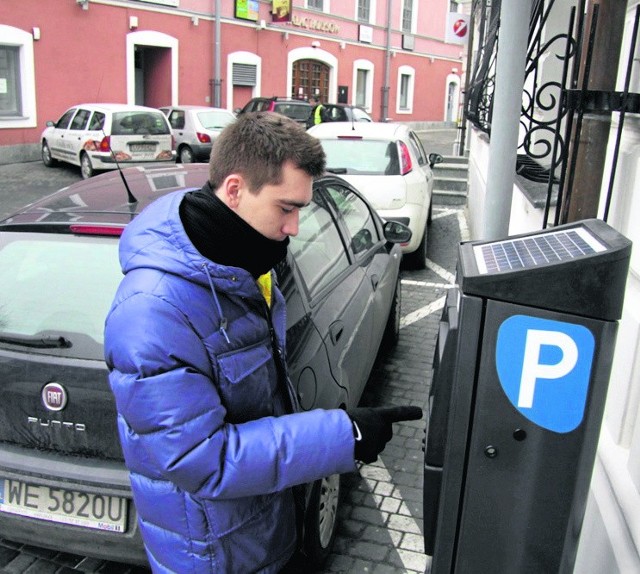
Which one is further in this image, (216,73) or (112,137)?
(216,73)

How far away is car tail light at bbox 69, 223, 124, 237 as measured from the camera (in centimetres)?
282

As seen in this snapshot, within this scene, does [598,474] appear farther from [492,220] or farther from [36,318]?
→ [36,318]


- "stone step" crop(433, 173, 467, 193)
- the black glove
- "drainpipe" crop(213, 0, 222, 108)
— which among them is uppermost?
"drainpipe" crop(213, 0, 222, 108)

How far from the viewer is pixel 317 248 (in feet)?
11.8

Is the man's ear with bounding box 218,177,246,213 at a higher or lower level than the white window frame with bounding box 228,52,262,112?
lower

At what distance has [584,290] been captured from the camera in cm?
132

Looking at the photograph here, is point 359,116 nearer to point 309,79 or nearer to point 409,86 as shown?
point 309,79

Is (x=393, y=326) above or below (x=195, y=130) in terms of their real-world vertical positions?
below

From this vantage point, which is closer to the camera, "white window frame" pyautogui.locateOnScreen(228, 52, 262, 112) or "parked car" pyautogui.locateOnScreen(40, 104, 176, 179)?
"parked car" pyautogui.locateOnScreen(40, 104, 176, 179)

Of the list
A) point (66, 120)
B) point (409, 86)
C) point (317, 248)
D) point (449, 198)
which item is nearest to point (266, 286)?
point (317, 248)

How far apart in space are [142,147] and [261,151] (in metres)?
13.8

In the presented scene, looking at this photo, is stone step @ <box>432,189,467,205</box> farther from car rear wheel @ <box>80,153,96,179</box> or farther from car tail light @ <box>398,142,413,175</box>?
car rear wheel @ <box>80,153,96,179</box>

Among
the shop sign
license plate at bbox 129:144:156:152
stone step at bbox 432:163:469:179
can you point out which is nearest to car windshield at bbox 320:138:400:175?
stone step at bbox 432:163:469:179

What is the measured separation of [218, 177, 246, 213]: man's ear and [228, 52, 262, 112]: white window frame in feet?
70.8
